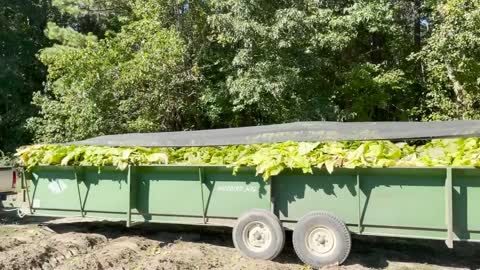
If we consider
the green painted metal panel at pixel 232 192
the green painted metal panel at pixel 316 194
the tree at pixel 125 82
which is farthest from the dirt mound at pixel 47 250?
the tree at pixel 125 82

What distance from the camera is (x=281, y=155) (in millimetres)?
6660

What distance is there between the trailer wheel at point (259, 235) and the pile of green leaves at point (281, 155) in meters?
0.61

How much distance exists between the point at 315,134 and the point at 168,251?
2.78 meters

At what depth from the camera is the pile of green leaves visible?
6180 millimetres

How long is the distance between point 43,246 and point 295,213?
3.74 m

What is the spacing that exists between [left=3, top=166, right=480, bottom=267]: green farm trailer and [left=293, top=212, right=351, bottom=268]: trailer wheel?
13mm

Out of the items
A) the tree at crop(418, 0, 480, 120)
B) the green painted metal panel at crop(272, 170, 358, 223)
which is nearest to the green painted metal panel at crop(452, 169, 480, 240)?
the green painted metal panel at crop(272, 170, 358, 223)

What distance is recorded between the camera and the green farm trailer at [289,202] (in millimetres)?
5930

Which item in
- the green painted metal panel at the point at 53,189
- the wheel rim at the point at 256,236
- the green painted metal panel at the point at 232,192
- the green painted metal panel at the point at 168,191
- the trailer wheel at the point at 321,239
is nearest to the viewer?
the trailer wheel at the point at 321,239

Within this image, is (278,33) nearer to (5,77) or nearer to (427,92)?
(427,92)

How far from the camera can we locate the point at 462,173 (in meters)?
5.77

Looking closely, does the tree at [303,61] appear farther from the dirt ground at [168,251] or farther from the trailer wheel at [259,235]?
the trailer wheel at [259,235]

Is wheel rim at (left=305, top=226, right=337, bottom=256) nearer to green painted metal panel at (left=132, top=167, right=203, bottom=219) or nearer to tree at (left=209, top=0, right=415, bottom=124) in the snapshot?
green painted metal panel at (left=132, top=167, right=203, bottom=219)

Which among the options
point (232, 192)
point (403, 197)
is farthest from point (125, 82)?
point (403, 197)
